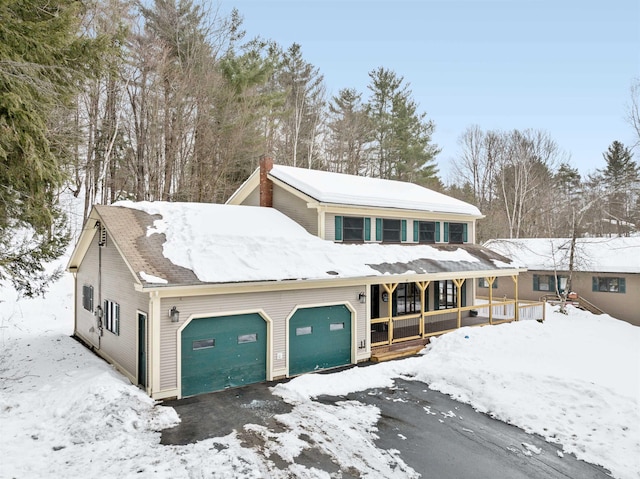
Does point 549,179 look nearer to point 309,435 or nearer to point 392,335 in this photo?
point 392,335

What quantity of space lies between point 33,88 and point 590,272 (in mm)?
26876

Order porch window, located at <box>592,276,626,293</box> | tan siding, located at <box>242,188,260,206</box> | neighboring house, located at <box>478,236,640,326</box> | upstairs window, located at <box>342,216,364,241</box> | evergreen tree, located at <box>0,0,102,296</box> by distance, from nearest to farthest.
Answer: evergreen tree, located at <box>0,0,102,296</box> → upstairs window, located at <box>342,216,364,241</box> → tan siding, located at <box>242,188,260,206</box> → neighboring house, located at <box>478,236,640,326</box> → porch window, located at <box>592,276,626,293</box>

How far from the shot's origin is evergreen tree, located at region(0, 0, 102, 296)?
6.99 meters

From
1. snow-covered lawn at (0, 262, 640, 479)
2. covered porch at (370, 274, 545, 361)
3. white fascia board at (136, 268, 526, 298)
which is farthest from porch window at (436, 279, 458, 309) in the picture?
snow-covered lawn at (0, 262, 640, 479)

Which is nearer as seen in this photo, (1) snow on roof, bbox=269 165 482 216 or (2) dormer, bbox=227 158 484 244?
(2) dormer, bbox=227 158 484 244

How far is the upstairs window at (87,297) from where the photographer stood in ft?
42.6

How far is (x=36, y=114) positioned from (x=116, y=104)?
17.2 meters

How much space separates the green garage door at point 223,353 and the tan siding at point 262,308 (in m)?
0.24

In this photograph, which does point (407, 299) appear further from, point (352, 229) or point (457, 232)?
point (457, 232)

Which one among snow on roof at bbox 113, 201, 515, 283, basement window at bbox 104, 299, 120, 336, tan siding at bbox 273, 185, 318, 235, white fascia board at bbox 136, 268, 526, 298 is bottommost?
basement window at bbox 104, 299, 120, 336

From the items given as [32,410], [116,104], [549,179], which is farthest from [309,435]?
[549,179]

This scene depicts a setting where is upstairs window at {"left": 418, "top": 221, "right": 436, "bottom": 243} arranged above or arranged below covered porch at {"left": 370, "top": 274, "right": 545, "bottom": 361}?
above

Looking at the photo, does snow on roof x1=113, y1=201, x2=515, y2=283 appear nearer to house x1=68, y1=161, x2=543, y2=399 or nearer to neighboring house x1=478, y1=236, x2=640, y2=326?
house x1=68, y1=161, x2=543, y2=399

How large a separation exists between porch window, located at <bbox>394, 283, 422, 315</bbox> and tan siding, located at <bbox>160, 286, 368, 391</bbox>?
393 centimetres
